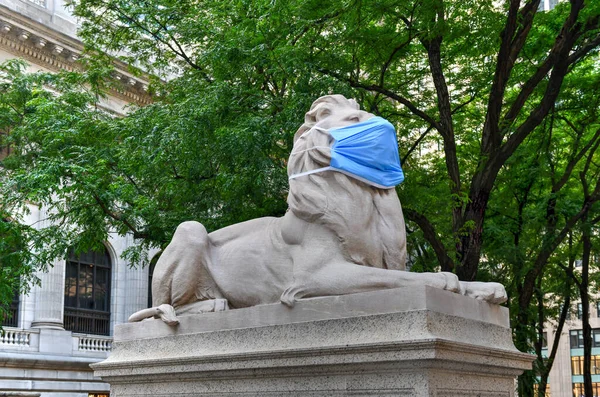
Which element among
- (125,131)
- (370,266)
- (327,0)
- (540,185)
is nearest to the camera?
(370,266)

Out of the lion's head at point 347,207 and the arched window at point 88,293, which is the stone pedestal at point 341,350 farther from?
the arched window at point 88,293

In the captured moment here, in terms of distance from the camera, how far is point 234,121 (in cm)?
1591

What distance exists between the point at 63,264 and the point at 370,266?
28.1 meters

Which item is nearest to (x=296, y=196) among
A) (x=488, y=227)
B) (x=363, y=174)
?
(x=363, y=174)

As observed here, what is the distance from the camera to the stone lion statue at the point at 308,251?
7297 millimetres

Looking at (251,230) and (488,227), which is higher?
(488,227)

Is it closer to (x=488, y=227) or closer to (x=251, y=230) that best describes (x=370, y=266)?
(x=251, y=230)

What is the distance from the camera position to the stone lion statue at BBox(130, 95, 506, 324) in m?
7.30

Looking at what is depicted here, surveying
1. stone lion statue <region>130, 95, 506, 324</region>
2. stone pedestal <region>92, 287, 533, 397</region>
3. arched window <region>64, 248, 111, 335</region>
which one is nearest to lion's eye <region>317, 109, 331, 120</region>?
stone lion statue <region>130, 95, 506, 324</region>

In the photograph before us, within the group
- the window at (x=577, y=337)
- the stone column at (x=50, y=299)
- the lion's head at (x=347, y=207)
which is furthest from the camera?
the window at (x=577, y=337)

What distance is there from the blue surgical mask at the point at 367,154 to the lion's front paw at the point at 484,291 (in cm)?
114

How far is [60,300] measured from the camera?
33562 millimetres

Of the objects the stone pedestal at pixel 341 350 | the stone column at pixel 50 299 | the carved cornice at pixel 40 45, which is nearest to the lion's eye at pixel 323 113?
the stone pedestal at pixel 341 350

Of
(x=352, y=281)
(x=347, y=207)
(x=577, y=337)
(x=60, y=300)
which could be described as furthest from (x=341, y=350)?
(x=577, y=337)
